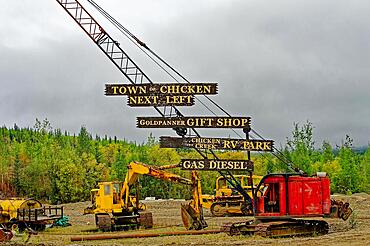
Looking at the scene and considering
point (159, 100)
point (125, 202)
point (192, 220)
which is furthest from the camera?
point (125, 202)

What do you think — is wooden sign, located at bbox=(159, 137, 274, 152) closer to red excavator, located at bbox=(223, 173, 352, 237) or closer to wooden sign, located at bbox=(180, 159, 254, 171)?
wooden sign, located at bbox=(180, 159, 254, 171)

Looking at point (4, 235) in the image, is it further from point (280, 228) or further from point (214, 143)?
point (280, 228)

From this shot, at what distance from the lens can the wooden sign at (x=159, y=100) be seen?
3006cm

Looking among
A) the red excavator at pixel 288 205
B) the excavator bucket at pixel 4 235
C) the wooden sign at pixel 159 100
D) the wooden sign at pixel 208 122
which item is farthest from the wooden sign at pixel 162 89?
the excavator bucket at pixel 4 235

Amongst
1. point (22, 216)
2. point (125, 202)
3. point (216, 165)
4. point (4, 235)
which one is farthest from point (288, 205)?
point (22, 216)

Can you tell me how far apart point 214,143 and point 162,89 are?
12.3 feet

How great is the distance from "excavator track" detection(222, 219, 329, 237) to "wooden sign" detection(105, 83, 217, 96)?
677 centimetres

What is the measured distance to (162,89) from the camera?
100.0 feet

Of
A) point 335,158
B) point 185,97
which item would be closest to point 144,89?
point 185,97

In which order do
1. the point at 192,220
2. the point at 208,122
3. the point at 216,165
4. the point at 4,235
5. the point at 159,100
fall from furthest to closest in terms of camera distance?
the point at 192,220 < the point at 159,100 < the point at 208,122 < the point at 216,165 < the point at 4,235

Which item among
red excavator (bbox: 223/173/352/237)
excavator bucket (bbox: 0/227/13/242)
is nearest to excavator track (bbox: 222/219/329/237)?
red excavator (bbox: 223/173/352/237)

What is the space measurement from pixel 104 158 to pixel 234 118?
285 feet

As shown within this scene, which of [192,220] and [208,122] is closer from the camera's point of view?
[208,122]

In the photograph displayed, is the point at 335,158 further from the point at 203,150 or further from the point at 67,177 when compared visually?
the point at 203,150
